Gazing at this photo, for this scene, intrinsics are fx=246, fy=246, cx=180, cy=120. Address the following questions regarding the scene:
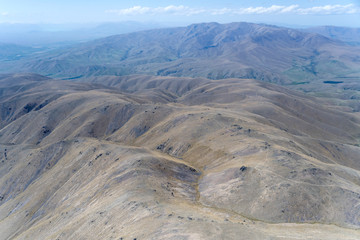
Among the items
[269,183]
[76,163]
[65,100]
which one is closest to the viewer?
[269,183]

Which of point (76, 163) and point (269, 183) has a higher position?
point (269, 183)

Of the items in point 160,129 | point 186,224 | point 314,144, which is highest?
point 186,224

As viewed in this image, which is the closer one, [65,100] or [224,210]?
[224,210]

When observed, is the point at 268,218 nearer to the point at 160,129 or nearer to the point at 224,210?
the point at 224,210

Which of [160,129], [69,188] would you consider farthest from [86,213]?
[160,129]

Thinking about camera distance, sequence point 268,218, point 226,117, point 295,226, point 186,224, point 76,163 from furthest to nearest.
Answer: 1. point 226,117
2. point 76,163
3. point 268,218
4. point 295,226
5. point 186,224

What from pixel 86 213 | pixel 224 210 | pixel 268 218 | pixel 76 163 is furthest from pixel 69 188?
pixel 268 218

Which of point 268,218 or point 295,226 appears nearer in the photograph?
point 295,226

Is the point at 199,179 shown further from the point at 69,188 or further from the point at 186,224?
the point at 69,188

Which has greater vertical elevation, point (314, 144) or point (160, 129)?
point (160, 129)
